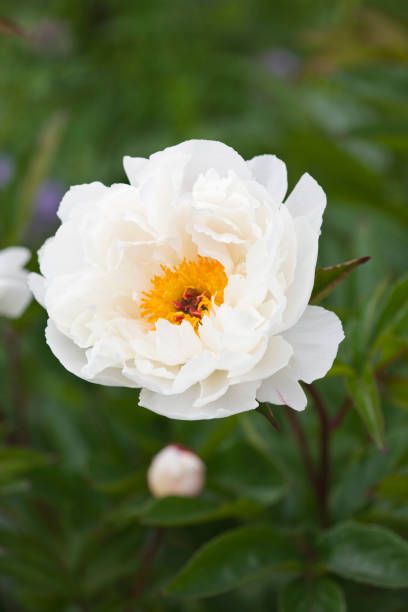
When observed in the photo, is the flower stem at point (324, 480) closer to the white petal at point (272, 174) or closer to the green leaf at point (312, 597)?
the green leaf at point (312, 597)

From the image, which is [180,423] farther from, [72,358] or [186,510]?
[72,358]

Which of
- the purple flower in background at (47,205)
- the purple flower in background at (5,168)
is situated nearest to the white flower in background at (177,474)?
the purple flower in background at (47,205)

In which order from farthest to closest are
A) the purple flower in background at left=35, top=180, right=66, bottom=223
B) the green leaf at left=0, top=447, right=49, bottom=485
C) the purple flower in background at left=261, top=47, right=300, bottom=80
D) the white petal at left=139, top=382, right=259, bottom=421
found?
the purple flower in background at left=261, top=47, right=300, bottom=80
the purple flower in background at left=35, top=180, right=66, bottom=223
the green leaf at left=0, top=447, right=49, bottom=485
the white petal at left=139, top=382, right=259, bottom=421

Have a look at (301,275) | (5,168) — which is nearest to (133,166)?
(301,275)

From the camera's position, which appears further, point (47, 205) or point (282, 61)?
point (282, 61)

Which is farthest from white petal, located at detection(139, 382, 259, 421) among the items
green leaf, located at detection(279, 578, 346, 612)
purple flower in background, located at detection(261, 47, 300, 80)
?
purple flower in background, located at detection(261, 47, 300, 80)

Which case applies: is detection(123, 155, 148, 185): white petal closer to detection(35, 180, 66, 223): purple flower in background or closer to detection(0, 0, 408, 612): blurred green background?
detection(0, 0, 408, 612): blurred green background
